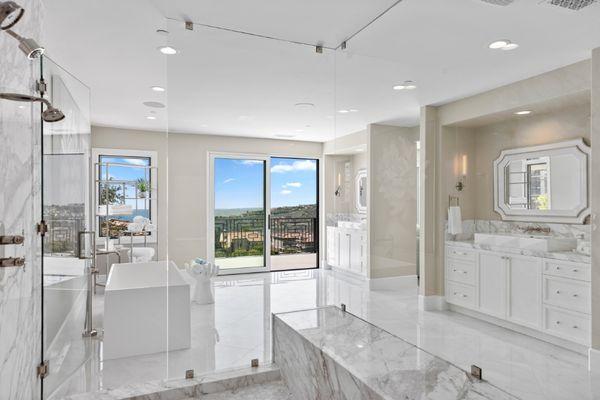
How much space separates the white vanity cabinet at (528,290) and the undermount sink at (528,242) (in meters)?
0.06

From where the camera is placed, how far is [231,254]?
2.85m

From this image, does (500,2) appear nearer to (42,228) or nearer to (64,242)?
(42,228)

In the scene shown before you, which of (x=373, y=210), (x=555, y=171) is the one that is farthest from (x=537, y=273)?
(x=373, y=210)

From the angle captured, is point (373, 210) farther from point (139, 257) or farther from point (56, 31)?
point (139, 257)

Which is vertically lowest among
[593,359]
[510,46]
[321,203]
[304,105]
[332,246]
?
[593,359]

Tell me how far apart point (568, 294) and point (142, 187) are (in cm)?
522

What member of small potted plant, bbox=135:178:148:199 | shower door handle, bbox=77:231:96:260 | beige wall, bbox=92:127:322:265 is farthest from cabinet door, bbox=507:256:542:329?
small potted plant, bbox=135:178:148:199

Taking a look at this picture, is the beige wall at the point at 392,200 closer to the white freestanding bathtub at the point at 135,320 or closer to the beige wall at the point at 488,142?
the beige wall at the point at 488,142

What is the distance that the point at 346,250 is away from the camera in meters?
3.12

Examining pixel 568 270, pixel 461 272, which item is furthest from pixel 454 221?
pixel 568 270

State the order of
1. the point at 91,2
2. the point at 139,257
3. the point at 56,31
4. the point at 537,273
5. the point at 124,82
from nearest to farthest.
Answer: the point at 537,273, the point at 91,2, the point at 56,31, the point at 124,82, the point at 139,257

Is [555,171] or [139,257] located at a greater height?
[555,171]

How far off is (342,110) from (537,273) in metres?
1.82

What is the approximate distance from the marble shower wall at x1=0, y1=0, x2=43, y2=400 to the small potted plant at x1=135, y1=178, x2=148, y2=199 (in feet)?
10.8
